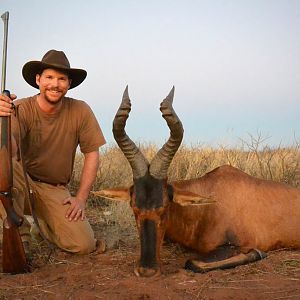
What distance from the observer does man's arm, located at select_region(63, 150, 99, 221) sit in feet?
19.4

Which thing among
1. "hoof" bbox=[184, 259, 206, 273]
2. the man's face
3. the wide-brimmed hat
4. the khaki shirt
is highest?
the wide-brimmed hat

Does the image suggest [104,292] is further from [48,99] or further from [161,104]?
[48,99]

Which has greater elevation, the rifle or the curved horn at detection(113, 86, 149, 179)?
the curved horn at detection(113, 86, 149, 179)

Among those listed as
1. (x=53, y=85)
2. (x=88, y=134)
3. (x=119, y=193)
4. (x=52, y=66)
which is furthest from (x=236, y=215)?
(x=52, y=66)

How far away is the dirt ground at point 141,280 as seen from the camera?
4.23 metres

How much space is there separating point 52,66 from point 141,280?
2779mm

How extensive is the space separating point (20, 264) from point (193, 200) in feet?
6.10

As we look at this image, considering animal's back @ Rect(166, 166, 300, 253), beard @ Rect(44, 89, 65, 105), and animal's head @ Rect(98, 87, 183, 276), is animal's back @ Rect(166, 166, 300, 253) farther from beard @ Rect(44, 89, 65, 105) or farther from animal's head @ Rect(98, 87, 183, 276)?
beard @ Rect(44, 89, 65, 105)

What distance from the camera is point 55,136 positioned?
608cm

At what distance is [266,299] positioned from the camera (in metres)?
4.11

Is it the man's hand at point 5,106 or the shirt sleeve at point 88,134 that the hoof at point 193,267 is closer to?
the shirt sleeve at point 88,134

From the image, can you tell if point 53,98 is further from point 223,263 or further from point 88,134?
point 223,263

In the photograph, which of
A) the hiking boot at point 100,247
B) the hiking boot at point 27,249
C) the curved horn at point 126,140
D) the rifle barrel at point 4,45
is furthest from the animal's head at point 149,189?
the rifle barrel at point 4,45

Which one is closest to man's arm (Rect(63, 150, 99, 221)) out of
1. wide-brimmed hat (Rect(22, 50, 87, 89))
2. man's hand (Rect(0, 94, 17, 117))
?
wide-brimmed hat (Rect(22, 50, 87, 89))
